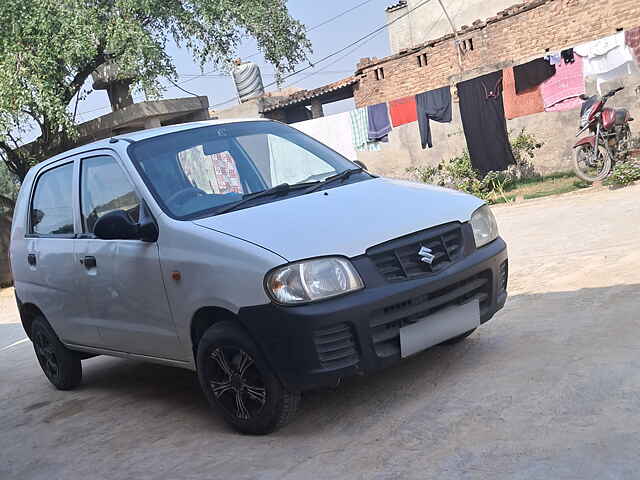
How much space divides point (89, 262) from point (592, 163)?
8.86 metres

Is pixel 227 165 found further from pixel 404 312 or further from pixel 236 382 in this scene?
pixel 404 312

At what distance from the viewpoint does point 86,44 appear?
53.2 feet

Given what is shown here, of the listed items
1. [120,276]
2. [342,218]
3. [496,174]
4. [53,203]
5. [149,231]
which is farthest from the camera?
[496,174]

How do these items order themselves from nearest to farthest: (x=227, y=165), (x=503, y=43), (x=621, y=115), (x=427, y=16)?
1. (x=227, y=165)
2. (x=621, y=115)
3. (x=503, y=43)
4. (x=427, y=16)

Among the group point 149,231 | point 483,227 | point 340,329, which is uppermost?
point 149,231

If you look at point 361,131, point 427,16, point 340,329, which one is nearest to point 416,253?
point 340,329

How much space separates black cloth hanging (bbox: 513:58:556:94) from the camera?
44.8 ft

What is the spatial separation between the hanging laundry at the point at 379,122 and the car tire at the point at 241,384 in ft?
44.2

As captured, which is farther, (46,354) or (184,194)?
(46,354)

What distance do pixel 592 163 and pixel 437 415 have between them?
896 centimetres

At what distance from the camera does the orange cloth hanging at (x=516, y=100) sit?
1391cm

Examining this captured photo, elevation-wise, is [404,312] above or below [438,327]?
above

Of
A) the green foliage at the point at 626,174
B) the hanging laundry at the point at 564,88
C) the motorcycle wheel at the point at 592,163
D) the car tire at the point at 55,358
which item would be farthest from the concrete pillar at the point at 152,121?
the car tire at the point at 55,358

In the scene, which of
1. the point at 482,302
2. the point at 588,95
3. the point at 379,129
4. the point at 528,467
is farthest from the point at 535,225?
the point at 379,129
